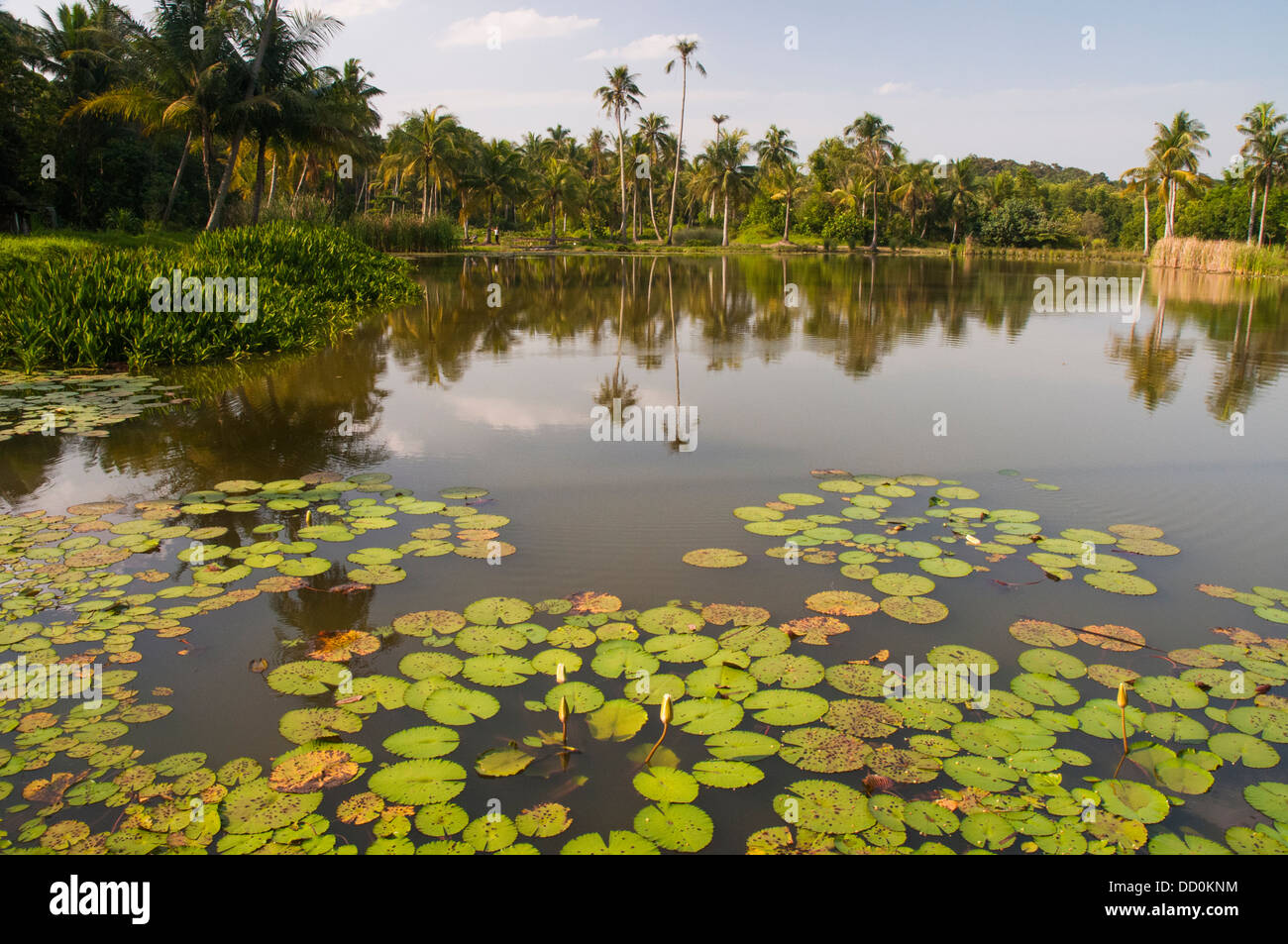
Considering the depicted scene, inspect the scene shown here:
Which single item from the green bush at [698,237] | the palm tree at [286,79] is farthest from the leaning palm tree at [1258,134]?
the palm tree at [286,79]

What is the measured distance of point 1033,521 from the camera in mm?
5883

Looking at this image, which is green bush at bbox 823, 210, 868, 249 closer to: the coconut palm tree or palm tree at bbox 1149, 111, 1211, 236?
palm tree at bbox 1149, 111, 1211, 236

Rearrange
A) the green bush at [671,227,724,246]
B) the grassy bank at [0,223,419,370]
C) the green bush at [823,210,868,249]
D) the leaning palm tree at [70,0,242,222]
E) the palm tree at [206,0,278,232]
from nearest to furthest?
1. the grassy bank at [0,223,419,370]
2. the leaning palm tree at [70,0,242,222]
3. the palm tree at [206,0,278,232]
4. the green bush at [823,210,868,249]
5. the green bush at [671,227,724,246]

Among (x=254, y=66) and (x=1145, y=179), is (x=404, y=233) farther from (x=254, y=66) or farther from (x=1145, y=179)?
(x=1145, y=179)

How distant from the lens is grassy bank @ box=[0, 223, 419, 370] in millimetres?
10758

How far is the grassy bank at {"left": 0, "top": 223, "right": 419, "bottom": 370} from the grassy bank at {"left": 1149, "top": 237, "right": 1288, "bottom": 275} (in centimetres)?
3833

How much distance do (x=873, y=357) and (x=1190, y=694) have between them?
1050cm

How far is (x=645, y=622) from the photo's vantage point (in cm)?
432

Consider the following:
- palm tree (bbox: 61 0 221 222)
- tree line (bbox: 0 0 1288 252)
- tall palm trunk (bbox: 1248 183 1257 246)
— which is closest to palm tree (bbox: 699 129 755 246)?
tree line (bbox: 0 0 1288 252)

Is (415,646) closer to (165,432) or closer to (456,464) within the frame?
(456,464)

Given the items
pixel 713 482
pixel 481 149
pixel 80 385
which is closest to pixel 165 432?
pixel 80 385

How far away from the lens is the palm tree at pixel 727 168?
63.0m

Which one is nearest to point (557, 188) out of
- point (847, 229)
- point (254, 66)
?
point (847, 229)

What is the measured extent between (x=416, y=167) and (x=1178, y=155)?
49.3 m
